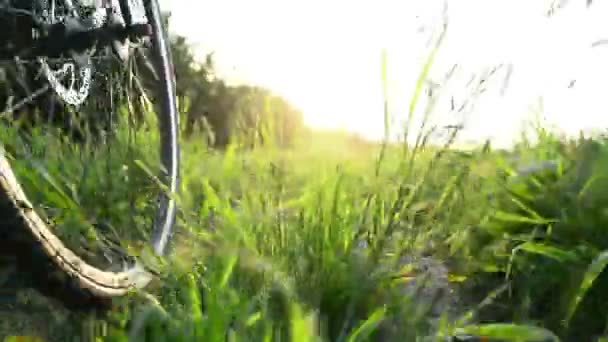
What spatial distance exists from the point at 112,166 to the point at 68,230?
81cm

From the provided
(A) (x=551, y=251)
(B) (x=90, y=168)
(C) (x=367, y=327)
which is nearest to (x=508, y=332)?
(C) (x=367, y=327)

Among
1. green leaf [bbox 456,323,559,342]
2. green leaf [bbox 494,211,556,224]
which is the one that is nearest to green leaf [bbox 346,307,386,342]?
green leaf [bbox 456,323,559,342]

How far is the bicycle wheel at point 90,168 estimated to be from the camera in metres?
1.89

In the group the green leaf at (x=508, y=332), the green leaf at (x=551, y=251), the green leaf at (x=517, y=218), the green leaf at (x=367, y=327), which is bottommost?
the green leaf at (x=508, y=332)

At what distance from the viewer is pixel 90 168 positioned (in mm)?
2949

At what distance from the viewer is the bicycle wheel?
1.89 m

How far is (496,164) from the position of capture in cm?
262

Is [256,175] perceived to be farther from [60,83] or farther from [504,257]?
[60,83]

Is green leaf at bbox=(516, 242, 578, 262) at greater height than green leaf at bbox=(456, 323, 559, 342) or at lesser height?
greater

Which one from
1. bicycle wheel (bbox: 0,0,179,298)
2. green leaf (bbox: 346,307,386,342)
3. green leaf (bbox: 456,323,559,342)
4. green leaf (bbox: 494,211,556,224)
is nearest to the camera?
green leaf (bbox: 346,307,386,342)

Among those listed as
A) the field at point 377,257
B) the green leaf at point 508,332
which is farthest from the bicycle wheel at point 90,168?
the green leaf at point 508,332

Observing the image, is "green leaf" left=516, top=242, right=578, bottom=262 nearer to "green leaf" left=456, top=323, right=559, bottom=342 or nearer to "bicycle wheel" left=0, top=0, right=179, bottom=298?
"green leaf" left=456, top=323, right=559, bottom=342

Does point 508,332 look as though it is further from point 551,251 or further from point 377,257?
point 551,251

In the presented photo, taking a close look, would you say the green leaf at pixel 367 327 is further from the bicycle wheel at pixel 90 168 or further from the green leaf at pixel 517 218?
the green leaf at pixel 517 218
